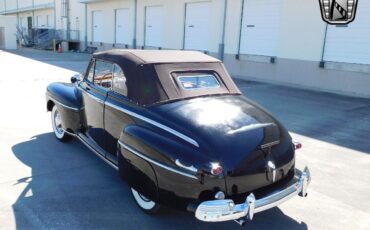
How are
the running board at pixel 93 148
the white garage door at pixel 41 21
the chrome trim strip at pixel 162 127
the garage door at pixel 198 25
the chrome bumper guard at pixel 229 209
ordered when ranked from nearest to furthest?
the chrome bumper guard at pixel 229 209, the chrome trim strip at pixel 162 127, the running board at pixel 93 148, the garage door at pixel 198 25, the white garage door at pixel 41 21

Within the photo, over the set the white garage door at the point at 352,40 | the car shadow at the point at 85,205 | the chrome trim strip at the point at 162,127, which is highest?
the white garage door at the point at 352,40

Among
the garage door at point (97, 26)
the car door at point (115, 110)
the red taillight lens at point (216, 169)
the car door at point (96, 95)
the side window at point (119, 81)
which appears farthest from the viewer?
the garage door at point (97, 26)

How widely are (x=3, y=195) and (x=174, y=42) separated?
15.9m

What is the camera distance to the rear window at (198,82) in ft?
13.0

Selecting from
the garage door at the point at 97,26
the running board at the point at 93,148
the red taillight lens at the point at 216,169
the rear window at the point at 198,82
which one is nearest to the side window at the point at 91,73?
the running board at the point at 93,148

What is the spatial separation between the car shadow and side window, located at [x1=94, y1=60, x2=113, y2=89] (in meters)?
1.16

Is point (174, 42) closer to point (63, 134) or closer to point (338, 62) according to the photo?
point (338, 62)

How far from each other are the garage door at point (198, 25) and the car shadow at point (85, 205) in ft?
42.4

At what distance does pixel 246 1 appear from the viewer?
14.7 metres

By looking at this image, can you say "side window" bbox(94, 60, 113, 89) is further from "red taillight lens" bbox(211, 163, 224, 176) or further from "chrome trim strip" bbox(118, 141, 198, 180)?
"red taillight lens" bbox(211, 163, 224, 176)

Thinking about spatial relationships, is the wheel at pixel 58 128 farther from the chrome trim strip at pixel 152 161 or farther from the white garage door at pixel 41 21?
the white garage door at pixel 41 21

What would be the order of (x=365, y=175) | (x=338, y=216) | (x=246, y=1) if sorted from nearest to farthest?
(x=338, y=216), (x=365, y=175), (x=246, y=1)

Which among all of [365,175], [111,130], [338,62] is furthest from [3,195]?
[338,62]

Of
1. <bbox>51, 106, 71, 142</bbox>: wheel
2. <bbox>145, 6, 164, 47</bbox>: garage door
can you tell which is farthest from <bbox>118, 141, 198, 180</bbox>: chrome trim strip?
<bbox>145, 6, 164, 47</bbox>: garage door
